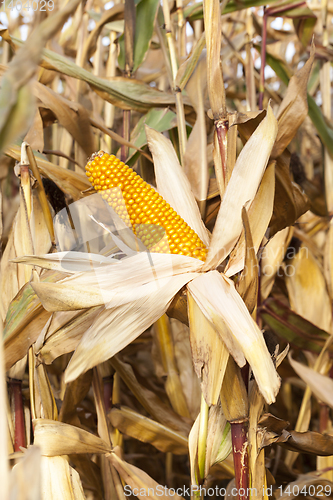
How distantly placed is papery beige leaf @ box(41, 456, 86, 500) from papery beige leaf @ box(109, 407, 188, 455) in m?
0.15

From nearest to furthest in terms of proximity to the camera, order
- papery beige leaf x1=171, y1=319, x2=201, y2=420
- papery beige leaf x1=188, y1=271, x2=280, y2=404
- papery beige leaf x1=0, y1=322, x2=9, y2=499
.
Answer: papery beige leaf x1=0, y1=322, x2=9, y2=499 → papery beige leaf x1=188, y1=271, x2=280, y2=404 → papery beige leaf x1=171, y1=319, x2=201, y2=420

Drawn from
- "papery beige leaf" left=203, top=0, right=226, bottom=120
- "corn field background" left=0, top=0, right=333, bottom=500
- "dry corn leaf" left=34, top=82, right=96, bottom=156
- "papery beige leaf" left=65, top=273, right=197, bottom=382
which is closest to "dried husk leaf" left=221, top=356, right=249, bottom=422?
"corn field background" left=0, top=0, right=333, bottom=500

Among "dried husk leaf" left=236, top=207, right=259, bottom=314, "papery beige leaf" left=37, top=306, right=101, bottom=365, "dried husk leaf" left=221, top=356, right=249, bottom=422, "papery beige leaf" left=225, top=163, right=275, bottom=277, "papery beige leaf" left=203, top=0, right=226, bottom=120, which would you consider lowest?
"dried husk leaf" left=221, top=356, right=249, bottom=422

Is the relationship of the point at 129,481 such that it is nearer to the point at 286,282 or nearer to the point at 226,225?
the point at 226,225

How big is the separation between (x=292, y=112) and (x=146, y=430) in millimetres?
574

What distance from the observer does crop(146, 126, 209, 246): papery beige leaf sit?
519 mm

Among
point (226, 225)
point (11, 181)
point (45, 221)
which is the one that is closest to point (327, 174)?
point (226, 225)

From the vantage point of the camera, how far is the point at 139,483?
1.87 feet

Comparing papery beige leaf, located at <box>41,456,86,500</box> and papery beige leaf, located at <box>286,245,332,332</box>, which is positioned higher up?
papery beige leaf, located at <box>286,245,332,332</box>

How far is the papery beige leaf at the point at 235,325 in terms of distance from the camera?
38cm

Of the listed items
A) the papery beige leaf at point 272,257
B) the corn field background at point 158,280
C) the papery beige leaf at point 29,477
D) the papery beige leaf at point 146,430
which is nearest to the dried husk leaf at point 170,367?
the corn field background at point 158,280

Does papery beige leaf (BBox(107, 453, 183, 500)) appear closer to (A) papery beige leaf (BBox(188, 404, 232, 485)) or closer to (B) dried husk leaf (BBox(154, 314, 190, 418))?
(A) papery beige leaf (BBox(188, 404, 232, 485))

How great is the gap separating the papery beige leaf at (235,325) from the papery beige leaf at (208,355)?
15 millimetres

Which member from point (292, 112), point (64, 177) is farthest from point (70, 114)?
point (292, 112)
